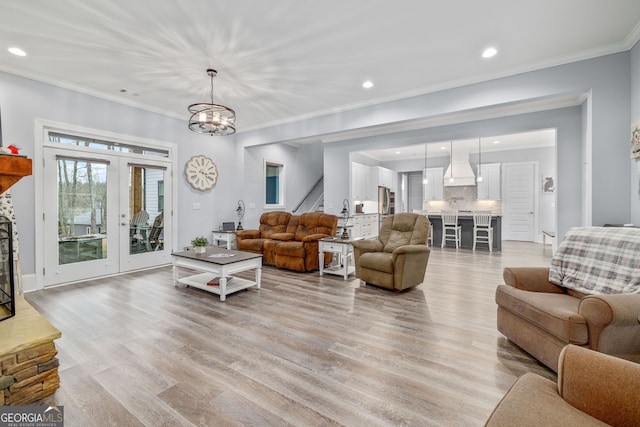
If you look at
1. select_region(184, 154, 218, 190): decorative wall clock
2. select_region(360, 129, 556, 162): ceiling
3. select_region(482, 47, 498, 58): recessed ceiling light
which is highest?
select_region(360, 129, 556, 162): ceiling

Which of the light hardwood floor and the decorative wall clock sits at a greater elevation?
the decorative wall clock

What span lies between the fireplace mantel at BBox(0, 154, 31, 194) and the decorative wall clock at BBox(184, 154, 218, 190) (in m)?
3.65

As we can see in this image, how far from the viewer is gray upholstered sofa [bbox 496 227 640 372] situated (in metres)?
1.70

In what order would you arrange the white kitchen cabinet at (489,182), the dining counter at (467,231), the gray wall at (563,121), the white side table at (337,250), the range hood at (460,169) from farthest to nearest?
1. the white kitchen cabinet at (489,182)
2. the range hood at (460,169)
3. the dining counter at (467,231)
4. the white side table at (337,250)
5. the gray wall at (563,121)

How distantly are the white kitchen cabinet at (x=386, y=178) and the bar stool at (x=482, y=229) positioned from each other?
10.0 ft

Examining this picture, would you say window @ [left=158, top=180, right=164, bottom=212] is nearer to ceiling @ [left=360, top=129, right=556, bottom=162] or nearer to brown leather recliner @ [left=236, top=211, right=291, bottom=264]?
brown leather recliner @ [left=236, top=211, right=291, bottom=264]

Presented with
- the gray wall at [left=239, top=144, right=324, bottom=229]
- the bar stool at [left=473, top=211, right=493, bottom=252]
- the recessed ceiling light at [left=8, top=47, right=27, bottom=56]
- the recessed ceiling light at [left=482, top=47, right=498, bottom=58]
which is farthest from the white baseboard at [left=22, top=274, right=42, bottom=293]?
the bar stool at [left=473, top=211, right=493, bottom=252]

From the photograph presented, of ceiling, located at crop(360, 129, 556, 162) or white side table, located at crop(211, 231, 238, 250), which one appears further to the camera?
ceiling, located at crop(360, 129, 556, 162)

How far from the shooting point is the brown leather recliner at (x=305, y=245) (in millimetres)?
4898

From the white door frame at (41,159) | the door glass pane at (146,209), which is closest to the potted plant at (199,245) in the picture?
the door glass pane at (146,209)

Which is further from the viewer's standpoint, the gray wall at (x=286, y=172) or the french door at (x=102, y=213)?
the gray wall at (x=286, y=172)

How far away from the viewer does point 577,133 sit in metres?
5.02

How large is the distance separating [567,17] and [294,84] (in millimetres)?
3082

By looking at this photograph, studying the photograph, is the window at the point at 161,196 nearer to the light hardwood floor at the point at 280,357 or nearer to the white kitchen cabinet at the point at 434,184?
the light hardwood floor at the point at 280,357
